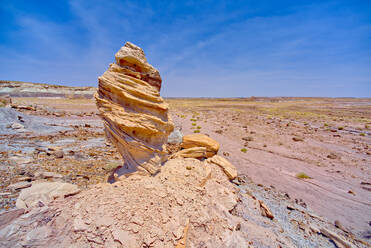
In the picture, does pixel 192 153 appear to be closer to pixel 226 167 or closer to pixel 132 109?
Answer: pixel 226 167

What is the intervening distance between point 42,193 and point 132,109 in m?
2.99

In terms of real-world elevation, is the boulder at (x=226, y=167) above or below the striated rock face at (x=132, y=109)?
below

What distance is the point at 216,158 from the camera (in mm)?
7465

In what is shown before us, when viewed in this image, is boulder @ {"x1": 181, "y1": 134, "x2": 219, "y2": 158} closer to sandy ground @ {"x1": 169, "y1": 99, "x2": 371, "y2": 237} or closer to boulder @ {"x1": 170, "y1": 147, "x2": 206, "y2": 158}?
boulder @ {"x1": 170, "y1": 147, "x2": 206, "y2": 158}

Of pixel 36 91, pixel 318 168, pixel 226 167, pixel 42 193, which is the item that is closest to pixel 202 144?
pixel 226 167

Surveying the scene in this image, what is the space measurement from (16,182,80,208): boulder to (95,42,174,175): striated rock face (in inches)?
54.8

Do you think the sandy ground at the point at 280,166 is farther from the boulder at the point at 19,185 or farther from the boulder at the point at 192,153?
the boulder at the point at 192,153

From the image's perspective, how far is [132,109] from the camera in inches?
194

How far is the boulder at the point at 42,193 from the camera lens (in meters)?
3.78

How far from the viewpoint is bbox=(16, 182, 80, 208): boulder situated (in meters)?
3.78

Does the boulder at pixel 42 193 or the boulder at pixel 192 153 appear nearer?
the boulder at pixel 42 193

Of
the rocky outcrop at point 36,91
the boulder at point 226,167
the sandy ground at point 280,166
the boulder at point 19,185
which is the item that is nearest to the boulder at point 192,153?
the boulder at point 226,167

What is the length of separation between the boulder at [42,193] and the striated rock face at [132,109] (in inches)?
54.8

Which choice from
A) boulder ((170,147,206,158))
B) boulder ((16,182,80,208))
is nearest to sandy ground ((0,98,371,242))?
boulder ((16,182,80,208))
